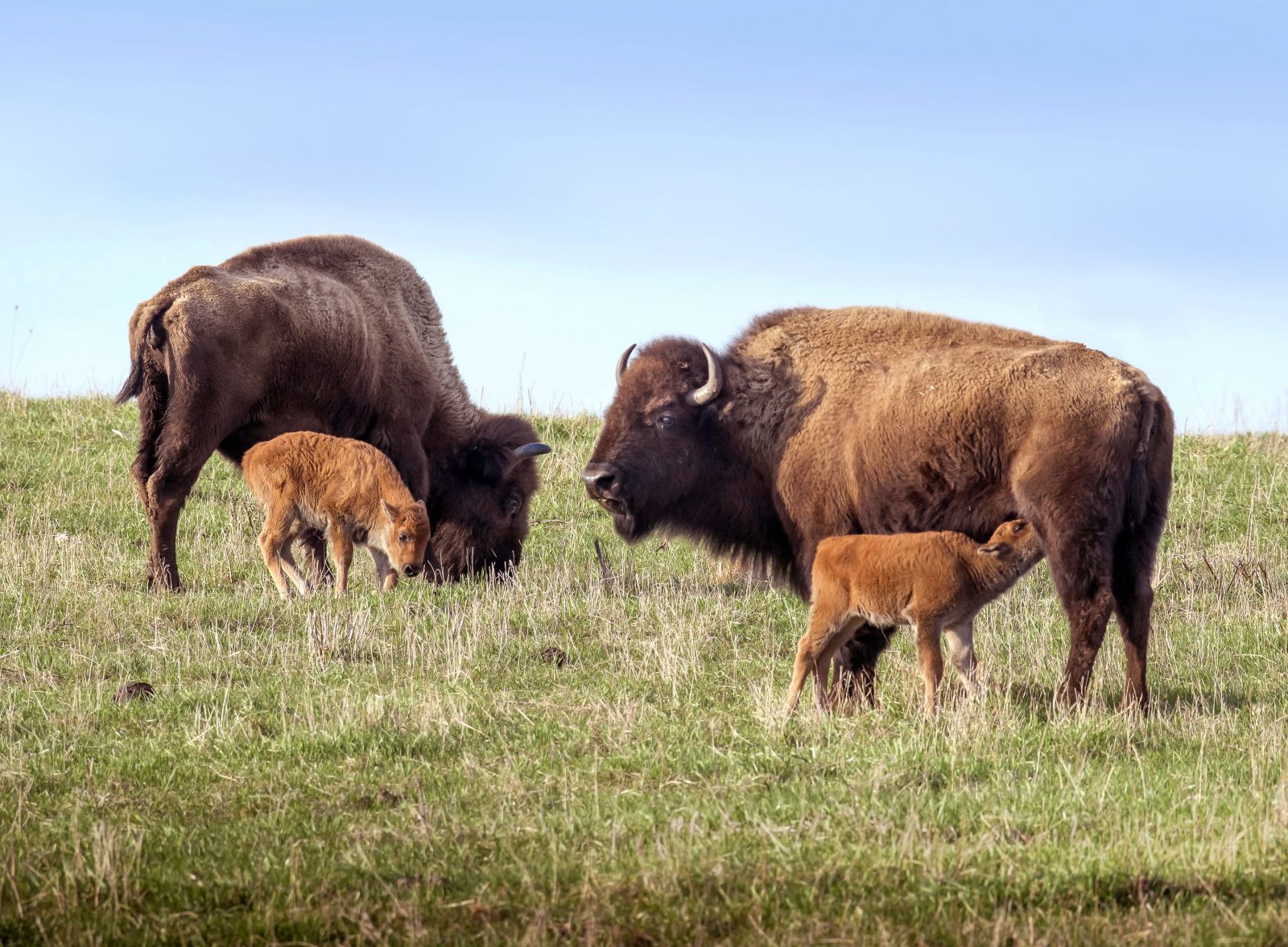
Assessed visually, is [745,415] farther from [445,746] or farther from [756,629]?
[445,746]

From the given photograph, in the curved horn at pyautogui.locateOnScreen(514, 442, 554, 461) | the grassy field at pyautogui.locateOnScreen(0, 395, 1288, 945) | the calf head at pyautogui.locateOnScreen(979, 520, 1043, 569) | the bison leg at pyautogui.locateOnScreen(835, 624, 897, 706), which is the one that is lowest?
the grassy field at pyautogui.locateOnScreen(0, 395, 1288, 945)

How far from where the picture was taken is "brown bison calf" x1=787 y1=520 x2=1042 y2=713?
261 inches

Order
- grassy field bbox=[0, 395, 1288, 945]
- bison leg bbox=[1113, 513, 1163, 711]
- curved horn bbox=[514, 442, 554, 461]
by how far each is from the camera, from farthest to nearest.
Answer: curved horn bbox=[514, 442, 554, 461] < bison leg bbox=[1113, 513, 1163, 711] < grassy field bbox=[0, 395, 1288, 945]

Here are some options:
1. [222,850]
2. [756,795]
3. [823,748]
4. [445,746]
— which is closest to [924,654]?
[823,748]

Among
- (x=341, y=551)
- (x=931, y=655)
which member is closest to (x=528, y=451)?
(x=341, y=551)

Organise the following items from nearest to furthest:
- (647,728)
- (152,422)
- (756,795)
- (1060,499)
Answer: (756,795) < (647,728) < (1060,499) < (152,422)

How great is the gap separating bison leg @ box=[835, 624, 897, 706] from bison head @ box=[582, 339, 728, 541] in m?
1.42

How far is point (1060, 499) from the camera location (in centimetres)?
680

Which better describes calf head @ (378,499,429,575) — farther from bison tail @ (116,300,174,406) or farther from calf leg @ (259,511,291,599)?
bison tail @ (116,300,174,406)

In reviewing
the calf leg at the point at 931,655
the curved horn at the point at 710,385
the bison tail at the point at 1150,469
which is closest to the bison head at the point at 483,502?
the curved horn at the point at 710,385

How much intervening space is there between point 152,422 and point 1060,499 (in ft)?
23.1

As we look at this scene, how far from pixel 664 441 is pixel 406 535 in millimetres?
3052

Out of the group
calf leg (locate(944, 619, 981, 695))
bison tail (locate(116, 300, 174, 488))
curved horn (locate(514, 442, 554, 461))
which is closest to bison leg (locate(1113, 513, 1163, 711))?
calf leg (locate(944, 619, 981, 695))

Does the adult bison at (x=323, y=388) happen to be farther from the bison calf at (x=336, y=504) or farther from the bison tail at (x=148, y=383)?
the bison calf at (x=336, y=504)
